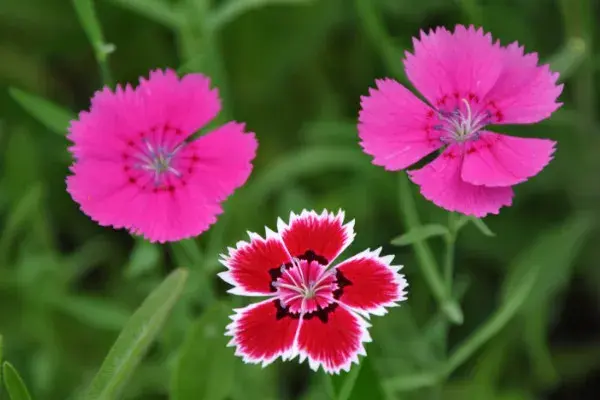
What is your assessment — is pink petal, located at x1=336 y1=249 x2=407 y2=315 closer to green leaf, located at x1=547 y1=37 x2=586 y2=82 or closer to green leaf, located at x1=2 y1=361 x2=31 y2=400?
green leaf, located at x1=2 y1=361 x2=31 y2=400

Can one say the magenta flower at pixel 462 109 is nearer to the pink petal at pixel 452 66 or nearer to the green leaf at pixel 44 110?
the pink petal at pixel 452 66

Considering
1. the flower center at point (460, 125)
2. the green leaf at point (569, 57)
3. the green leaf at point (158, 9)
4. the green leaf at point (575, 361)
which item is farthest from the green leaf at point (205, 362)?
the green leaf at point (575, 361)

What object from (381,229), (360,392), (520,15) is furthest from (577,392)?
(360,392)

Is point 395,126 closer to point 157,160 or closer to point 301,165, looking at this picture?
point 157,160

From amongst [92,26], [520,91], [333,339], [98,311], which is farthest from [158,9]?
[333,339]

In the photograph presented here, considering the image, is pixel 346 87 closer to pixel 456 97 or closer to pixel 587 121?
pixel 587 121

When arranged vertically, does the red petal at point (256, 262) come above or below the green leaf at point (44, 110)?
below

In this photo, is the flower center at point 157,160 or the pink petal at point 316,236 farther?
the flower center at point 157,160
